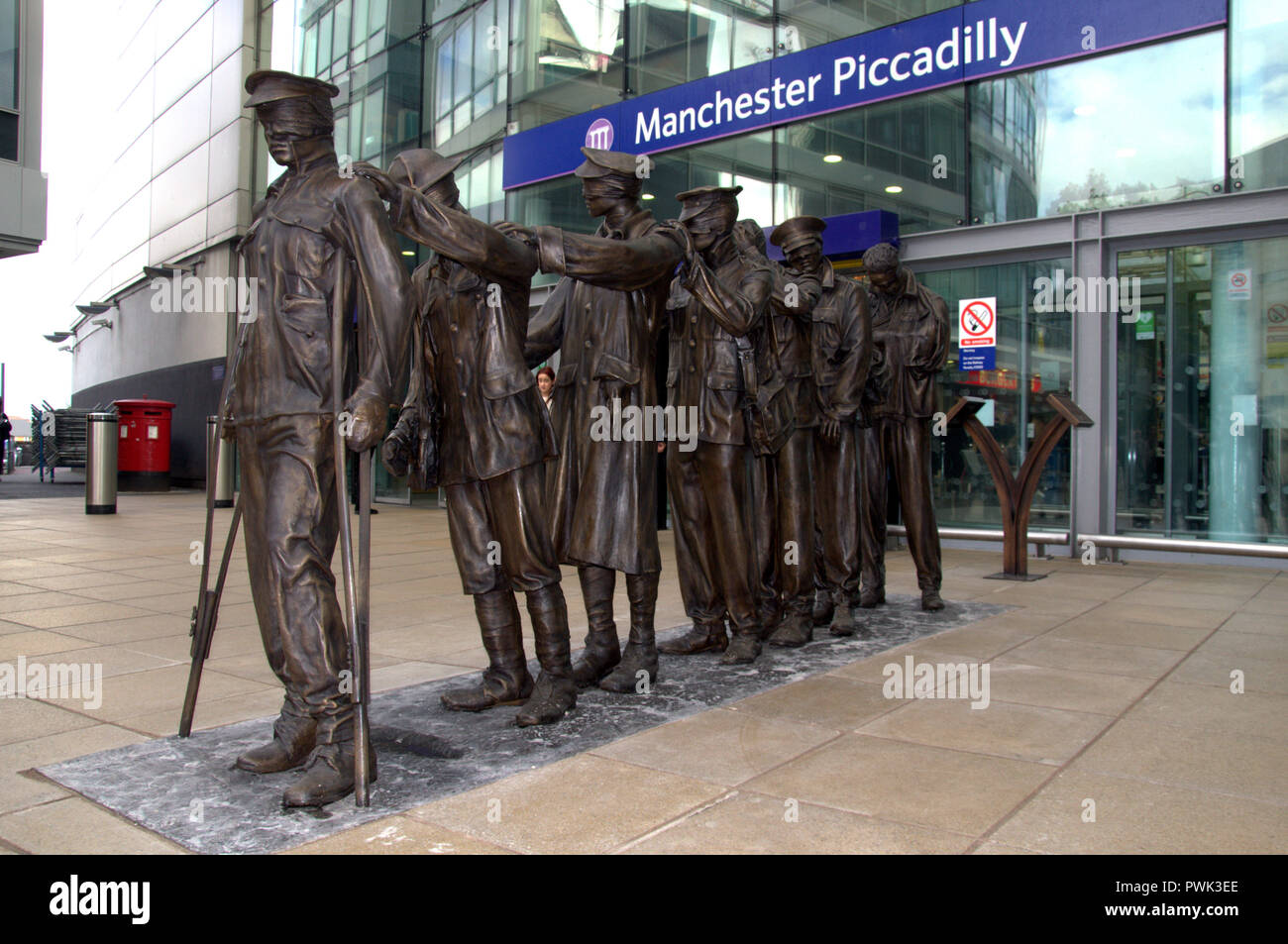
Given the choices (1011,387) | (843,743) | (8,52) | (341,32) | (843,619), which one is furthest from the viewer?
(341,32)

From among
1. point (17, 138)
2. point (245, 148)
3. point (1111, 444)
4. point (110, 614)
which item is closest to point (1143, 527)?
point (1111, 444)

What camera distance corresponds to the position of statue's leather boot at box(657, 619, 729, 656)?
5379mm

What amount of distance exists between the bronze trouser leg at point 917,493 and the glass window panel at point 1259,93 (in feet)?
16.8

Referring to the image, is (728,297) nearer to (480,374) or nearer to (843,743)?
(480,374)

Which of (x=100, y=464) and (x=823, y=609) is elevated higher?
(x=100, y=464)

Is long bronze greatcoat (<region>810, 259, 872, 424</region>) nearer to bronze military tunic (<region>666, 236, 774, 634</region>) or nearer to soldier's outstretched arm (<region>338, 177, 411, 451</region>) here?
bronze military tunic (<region>666, 236, 774, 634</region>)

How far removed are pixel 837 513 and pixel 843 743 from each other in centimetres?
281

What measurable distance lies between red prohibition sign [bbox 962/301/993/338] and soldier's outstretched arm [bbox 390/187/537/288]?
359 inches

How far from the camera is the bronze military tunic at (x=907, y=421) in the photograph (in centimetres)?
695

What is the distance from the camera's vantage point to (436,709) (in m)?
4.14

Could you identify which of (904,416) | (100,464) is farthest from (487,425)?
(100,464)

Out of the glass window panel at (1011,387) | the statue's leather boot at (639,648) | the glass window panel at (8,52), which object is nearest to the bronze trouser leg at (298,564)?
the statue's leather boot at (639,648)

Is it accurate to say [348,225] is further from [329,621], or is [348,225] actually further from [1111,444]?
[1111,444]

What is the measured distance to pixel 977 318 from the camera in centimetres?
1138
